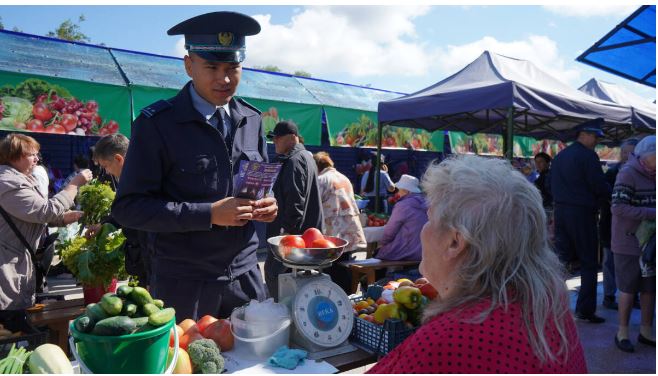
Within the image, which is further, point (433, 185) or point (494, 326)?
point (433, 185)

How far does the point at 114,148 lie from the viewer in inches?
143

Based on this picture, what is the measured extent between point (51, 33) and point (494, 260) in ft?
97.2

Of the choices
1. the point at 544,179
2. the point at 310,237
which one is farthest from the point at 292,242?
the point at 544,179

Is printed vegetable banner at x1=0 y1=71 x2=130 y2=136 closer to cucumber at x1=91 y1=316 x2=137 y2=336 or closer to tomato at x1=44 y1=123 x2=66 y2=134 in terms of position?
tomato at x1=44 y1=123 x2=66 y2=134

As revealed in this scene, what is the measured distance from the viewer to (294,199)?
4328 millimetres

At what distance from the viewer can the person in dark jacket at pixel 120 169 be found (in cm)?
322

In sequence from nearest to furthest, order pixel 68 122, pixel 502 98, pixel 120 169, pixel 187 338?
pixel 187 338
pixel 120 169
pixel 502 98
pixel 68 122

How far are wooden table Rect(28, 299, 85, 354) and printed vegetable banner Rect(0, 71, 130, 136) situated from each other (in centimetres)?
347

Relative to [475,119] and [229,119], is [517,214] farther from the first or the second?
[475,119]

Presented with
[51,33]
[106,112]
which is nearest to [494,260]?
[106,112]

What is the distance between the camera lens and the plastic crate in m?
1.93

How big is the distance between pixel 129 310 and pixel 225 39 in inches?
46.3

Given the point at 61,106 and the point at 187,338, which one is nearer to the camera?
the point at 187,338

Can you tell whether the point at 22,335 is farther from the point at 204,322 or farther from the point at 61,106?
the point at 61,106
